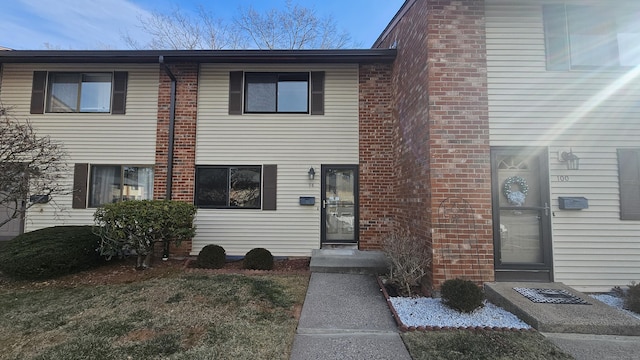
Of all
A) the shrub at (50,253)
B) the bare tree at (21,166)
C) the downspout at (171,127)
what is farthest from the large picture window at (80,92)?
the shrub at (50,253)

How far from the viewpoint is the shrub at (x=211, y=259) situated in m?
5.97

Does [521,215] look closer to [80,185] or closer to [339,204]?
[339,204]

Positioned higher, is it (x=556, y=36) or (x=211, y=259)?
(x=556, y=36)

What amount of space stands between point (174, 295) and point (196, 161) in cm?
346

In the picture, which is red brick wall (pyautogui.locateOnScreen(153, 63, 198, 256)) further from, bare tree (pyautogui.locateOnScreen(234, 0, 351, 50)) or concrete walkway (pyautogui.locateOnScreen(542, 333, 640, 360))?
bare tree (pyautogui.locateOnScreen(234, 0, 351, 50))

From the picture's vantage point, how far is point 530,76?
4816mm

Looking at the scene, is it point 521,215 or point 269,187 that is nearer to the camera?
point 521,215

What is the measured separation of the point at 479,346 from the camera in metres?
3.04

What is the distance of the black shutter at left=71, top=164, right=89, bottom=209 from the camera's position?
6855mm

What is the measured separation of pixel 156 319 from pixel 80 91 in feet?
21.1

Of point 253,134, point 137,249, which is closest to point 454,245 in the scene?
point 253,134

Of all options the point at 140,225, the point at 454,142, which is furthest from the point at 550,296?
the point at 140,225

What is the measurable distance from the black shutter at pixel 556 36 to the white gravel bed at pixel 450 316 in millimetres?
4082

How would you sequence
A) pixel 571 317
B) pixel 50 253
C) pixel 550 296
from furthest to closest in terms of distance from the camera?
pixel 50 253 → pixel 550 296 → pixel 571 317
